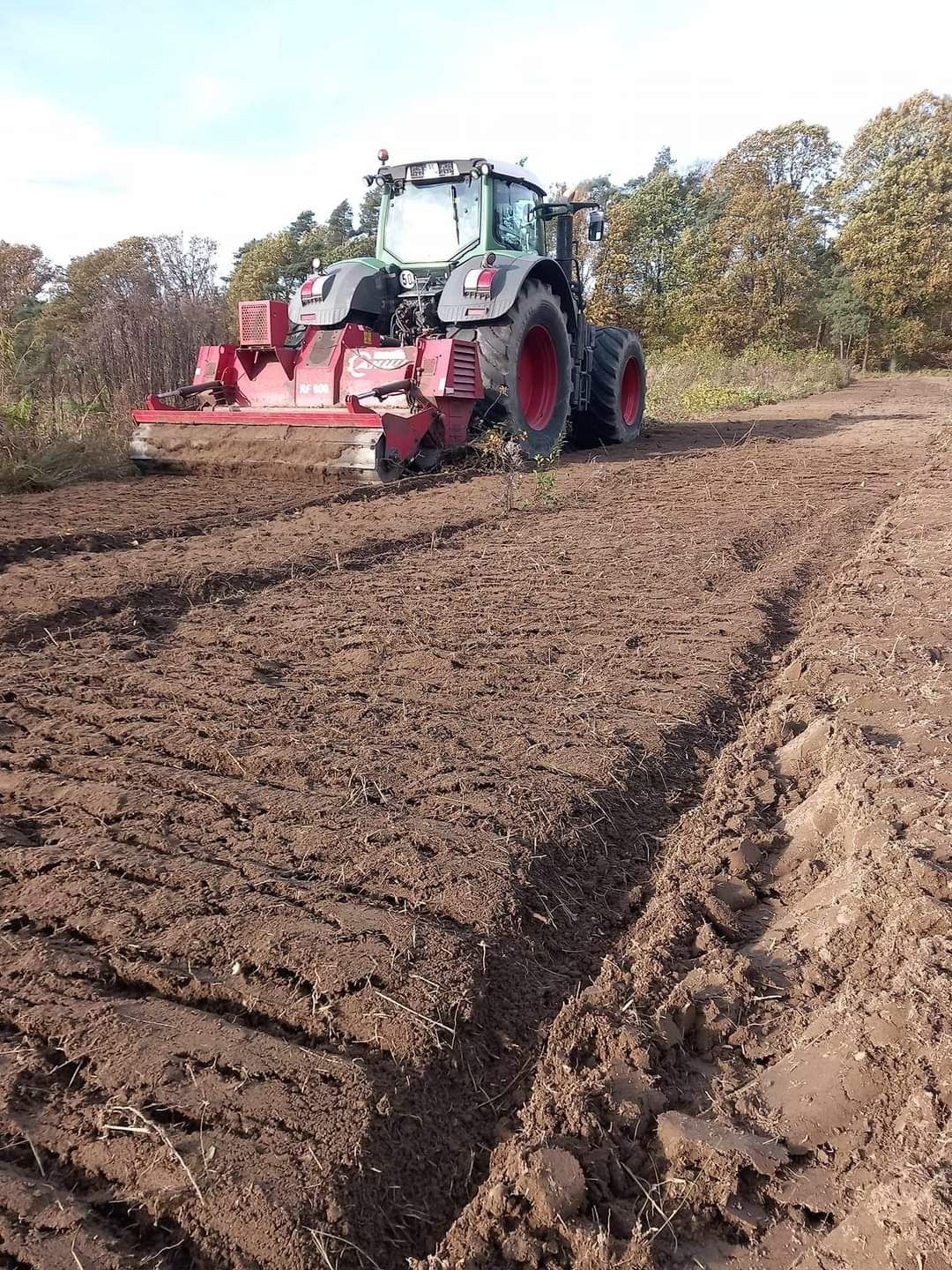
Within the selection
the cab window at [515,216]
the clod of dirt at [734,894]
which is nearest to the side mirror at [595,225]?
the cab window at [515,216]

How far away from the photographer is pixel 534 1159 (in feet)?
4.97

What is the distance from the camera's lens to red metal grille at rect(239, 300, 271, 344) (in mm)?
8078

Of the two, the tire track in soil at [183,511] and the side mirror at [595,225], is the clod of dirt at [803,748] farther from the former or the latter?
the side mirror at [595,225]

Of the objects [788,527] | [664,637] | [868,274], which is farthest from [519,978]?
[868,274]

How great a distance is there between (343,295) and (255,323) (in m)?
0.91

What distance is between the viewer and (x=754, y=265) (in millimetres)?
30281

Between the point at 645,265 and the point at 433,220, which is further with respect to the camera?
the point at 645,265

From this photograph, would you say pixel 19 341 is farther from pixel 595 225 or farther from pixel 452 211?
pixel 595 225

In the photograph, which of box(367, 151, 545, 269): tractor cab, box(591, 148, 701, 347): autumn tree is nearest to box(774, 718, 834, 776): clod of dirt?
box(367, 151, 545, 269): tractor cab

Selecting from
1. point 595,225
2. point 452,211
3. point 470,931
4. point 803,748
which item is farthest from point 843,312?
point 470,931

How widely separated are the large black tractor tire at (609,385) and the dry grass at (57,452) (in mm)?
5365

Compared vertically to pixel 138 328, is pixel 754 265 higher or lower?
higher

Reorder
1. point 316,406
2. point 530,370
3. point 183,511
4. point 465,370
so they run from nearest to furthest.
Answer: point 183,511, point 465,370, point 316,406, point 530,370

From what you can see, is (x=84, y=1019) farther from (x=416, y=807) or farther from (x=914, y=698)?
(x=914, y=698)
